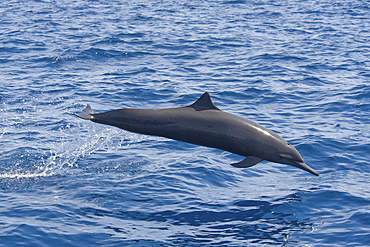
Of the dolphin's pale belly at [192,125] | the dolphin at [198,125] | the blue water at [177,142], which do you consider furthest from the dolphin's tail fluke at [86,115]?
the blue water at [177,142]

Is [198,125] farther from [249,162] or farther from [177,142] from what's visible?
[177,142]

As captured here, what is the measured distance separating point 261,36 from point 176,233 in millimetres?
23259

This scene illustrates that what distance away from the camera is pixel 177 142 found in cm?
1680

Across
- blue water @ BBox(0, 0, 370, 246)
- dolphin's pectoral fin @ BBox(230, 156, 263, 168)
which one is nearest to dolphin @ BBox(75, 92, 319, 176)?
dolphin's pectoral fin @ BBox(230, 156, 263, 168)

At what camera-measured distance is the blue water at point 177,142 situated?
37.8 feet

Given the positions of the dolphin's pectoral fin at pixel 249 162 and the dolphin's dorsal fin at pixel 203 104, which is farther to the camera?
the dolphin's pectoral fin at pixel 249 162

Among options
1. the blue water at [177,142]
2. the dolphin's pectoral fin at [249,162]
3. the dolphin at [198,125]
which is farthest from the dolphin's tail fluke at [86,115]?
the dolphin's pectoral fin at [249,162]

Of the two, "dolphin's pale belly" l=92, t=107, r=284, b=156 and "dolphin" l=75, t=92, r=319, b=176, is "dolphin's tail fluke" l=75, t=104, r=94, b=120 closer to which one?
"dolphin" l=75, t=92, r=319, b=176

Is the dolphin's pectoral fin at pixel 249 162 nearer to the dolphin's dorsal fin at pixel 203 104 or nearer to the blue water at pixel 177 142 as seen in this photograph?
the blue water at pixel 177 142

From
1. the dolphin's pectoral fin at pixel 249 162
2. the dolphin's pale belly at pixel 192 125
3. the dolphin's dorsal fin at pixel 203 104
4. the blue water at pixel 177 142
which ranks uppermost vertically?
the dolphin's dorsal fin at pixel 203 104

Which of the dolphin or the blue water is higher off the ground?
the dolphin

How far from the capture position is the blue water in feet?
37.8

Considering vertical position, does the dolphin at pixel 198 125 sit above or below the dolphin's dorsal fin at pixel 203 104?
below

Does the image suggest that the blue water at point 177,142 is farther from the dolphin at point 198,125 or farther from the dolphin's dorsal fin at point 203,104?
the dolphin's dorsal fin at point 203,104
